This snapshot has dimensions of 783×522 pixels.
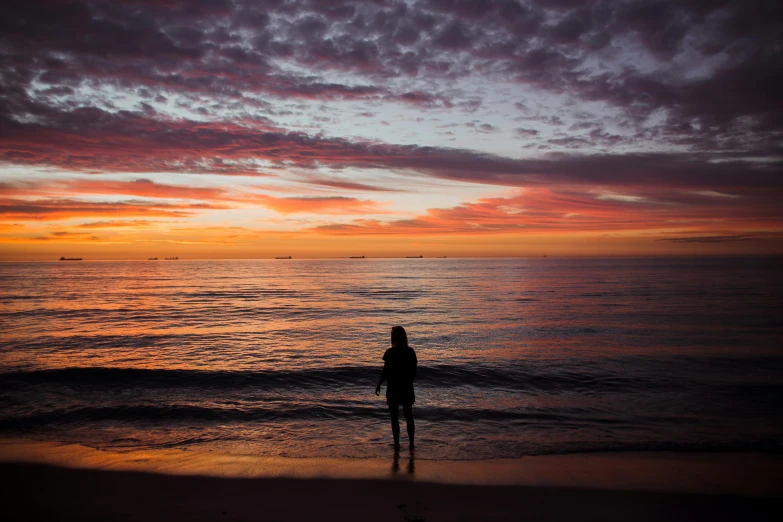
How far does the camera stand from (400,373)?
8.62 m

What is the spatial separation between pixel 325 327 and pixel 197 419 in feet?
51.7

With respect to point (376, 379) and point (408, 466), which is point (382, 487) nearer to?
point (408, 466)

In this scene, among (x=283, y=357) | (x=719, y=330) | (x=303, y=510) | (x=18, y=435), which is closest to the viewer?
(x=303, y=510)

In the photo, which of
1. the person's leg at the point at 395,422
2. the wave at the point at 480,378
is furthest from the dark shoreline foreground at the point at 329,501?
the wave at the point at 480,378

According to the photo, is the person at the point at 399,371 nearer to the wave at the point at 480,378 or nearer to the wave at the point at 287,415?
the wave at the point at 287,415

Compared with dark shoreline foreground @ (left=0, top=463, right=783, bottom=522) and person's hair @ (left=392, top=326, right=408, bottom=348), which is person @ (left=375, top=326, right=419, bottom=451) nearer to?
person's hair @ (left=392, top=326, right=408, bottom=348)

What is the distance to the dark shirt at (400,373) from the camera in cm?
861

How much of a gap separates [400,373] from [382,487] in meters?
2.11

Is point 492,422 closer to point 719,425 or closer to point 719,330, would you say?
point 719,425

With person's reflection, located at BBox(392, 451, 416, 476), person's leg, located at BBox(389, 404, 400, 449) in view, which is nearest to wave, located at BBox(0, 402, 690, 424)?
person's leg, located at BBox(389, 404, 400, 449)

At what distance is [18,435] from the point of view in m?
10.1

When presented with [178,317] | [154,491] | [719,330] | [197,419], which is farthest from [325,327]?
[719,330]

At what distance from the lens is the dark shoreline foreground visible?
6273 millimetres

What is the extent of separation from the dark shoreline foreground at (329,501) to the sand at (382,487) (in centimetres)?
2
